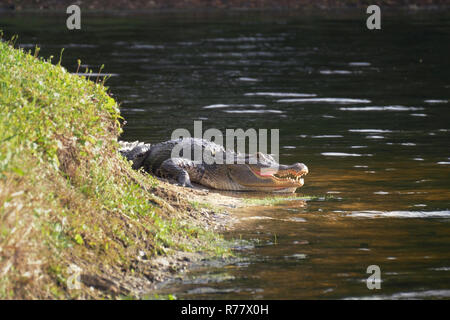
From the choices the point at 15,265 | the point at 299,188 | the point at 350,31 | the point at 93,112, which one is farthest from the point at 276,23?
the point at 15,265

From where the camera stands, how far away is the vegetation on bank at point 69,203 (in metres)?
7.13

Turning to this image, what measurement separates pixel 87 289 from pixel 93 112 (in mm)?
2580

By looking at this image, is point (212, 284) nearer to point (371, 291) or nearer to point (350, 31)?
point (371, 291)

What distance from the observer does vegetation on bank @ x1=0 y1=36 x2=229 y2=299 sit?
23.4 feet

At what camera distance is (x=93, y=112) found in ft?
31.1

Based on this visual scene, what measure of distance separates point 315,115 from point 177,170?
7.78 m

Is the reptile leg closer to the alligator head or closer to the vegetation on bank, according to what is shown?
the alligator head

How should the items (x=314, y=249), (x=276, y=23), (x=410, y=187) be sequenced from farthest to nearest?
(x=276, y=23) → (x=410, y=187) → (x=314, y=249)

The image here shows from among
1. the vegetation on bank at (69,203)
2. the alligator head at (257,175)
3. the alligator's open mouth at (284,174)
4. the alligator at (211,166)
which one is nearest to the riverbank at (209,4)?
the alligator at (211,166)

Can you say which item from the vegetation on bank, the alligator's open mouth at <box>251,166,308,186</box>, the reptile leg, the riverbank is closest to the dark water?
the alligator's open mouth at <box>251,166,308,186</box>

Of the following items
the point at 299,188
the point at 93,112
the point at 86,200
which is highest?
the point at 93,112

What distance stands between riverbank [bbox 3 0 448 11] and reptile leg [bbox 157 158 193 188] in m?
38.4

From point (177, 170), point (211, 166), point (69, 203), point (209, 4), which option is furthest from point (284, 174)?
point (209, 4)

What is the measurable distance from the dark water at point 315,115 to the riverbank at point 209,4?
12.7 ft
